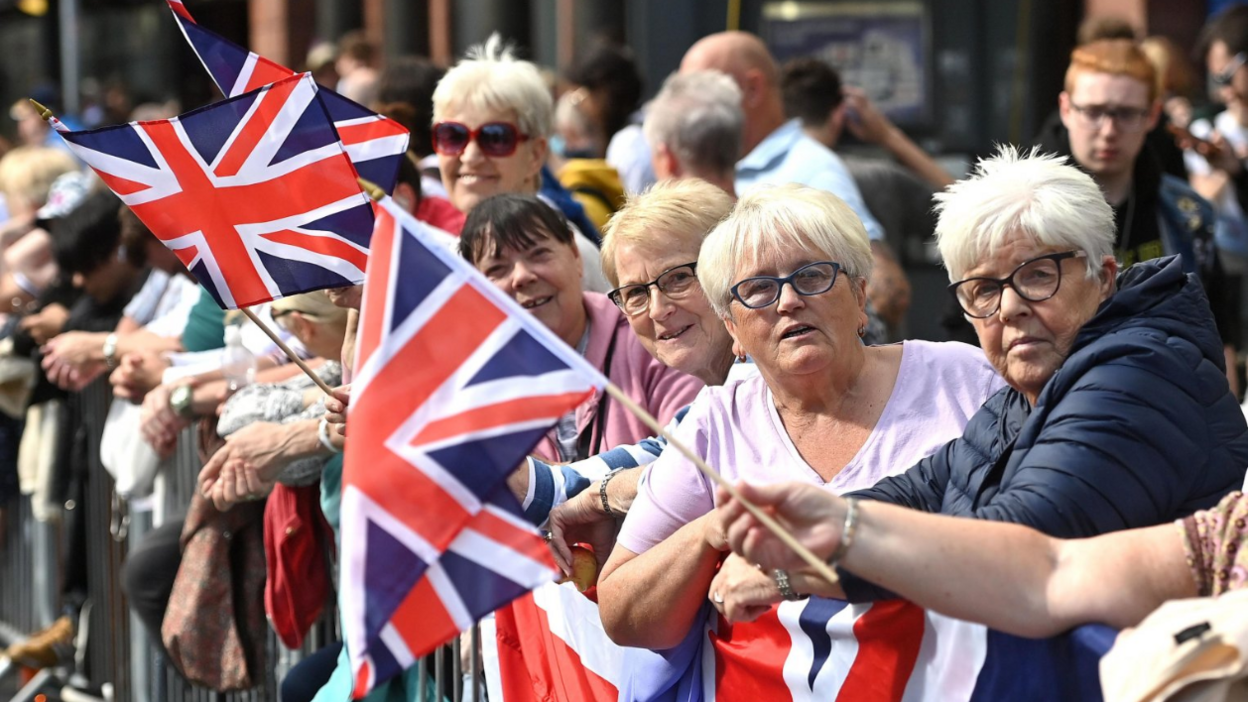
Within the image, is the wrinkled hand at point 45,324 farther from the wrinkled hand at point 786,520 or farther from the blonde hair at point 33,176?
the wrinkled hand at point 786,520

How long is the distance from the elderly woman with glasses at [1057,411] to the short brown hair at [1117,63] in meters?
2.37

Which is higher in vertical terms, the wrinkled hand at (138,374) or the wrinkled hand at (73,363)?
the wrinkled hand at (138,374)

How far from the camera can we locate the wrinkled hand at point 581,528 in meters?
3.99

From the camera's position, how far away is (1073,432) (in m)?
3.03

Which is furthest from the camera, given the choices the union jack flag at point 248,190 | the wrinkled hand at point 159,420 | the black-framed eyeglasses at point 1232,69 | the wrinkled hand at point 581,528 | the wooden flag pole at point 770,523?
the black-framed eyeglasses at point 1232,69

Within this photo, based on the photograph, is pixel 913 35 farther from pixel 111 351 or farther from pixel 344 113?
pixel 344 113

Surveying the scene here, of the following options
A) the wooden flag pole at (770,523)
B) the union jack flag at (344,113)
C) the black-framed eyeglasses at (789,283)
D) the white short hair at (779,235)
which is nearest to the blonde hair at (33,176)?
the union jack flag at (344,113)

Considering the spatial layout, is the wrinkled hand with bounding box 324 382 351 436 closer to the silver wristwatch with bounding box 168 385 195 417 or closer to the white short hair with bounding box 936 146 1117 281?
the silver wristwatch with bounding box 168 385 195 417

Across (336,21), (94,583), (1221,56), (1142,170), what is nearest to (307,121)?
(1142,170)

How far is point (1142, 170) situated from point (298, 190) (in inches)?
123

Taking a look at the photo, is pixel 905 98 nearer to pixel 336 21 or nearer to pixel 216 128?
pixel 216 128

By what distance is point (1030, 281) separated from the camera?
334cm

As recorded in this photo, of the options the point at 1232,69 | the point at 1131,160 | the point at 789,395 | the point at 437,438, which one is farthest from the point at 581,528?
the point at 1232,69

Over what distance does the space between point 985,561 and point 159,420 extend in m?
3.87
